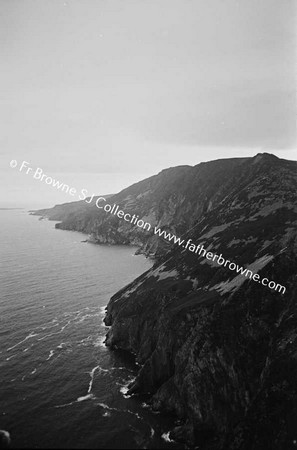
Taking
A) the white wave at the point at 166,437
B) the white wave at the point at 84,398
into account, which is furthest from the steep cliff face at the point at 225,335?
the white wave at the point at 84,398

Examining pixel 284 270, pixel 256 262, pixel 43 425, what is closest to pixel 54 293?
pixel 43 425

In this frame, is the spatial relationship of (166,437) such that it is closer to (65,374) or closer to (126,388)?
(126,388)

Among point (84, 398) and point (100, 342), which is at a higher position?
point (100, 342)

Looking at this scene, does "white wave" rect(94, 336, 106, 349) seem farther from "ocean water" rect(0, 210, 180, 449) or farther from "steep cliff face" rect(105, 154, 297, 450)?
"steep cliff face" rect(105, 154, 297, 450)

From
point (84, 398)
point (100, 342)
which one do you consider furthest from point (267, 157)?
point (84, 398)

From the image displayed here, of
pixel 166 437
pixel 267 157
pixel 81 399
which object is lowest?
pixel 81 399

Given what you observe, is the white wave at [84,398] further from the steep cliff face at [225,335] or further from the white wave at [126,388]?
the steep cliff face at [225,335]

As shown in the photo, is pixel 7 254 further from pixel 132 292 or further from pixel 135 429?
pixel 135 429
